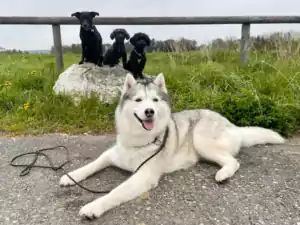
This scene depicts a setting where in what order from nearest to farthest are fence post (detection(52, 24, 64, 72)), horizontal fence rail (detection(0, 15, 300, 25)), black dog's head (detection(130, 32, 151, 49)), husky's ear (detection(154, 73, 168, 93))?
husky's ear (detection(154, 73, 168, 93)) → black dog's head (detection(130, 32, 151, 49)) → horizontal fence rail (detection(0, 15, 300, 25)) → fence post (detection(52, 24, 64, 72))

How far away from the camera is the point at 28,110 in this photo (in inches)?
204

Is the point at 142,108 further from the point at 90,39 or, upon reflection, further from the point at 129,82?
the point at 90,39

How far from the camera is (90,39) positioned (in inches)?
201

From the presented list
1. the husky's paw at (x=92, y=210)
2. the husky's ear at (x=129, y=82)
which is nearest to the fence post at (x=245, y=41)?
the husky's ear at (x=129, y=82)

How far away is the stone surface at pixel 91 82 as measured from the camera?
17.4 ft

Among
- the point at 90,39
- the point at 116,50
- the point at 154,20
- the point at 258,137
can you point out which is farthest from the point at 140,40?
the point at 154,20

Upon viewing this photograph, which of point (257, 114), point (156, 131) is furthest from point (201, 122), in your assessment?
point (257, 114)

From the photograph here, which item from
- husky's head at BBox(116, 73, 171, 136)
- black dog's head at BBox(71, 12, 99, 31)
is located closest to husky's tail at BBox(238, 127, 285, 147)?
husky's head at BBox(116, 73, 171, 136)

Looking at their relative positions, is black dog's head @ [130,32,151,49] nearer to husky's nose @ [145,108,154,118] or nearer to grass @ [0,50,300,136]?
grass @ [0,50,300,136]

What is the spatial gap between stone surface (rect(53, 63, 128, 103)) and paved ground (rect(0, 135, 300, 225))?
1.73m

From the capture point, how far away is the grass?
459 centimetres

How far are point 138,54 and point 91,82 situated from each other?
1045 mm

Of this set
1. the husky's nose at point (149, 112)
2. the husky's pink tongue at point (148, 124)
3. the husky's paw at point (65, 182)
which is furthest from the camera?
the husky's paw at point (65, 182)

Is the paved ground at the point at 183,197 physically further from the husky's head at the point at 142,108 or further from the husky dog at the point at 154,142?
the husky's head at the point at 142,108
